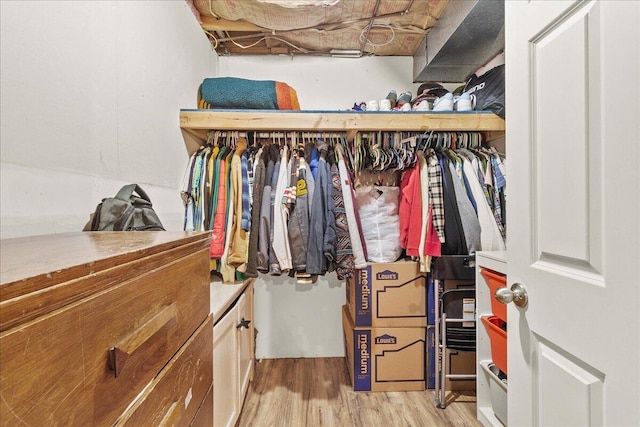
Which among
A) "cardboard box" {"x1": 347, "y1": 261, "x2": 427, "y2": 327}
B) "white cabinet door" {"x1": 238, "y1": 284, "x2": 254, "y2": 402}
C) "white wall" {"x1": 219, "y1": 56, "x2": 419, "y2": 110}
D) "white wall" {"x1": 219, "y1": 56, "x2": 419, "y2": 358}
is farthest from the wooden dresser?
"white wall" {"x1": 219, "y1": 56, "x2": 419, "y2": 110}

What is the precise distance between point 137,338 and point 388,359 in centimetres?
178

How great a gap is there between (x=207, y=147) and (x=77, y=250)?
1.48m

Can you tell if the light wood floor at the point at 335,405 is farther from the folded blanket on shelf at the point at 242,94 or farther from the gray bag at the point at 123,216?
the folded blanket on shelf at the point at 242,94

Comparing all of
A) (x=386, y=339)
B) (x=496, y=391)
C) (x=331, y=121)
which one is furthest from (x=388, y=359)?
(x=331, y=121)

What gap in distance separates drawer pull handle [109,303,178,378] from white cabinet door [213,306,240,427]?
25.4 inches

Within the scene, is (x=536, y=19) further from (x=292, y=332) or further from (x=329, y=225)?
(x=292, y=332)

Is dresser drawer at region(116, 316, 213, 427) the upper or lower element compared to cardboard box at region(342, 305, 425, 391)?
upper

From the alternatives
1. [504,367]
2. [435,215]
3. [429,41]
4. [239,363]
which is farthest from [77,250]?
[429,41]

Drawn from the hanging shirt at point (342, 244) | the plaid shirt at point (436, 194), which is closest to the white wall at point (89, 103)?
the hanging shirt at point (342, 244)

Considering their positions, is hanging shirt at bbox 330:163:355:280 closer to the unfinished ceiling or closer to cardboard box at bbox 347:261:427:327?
cardboard box at bbox 347:261:427:327

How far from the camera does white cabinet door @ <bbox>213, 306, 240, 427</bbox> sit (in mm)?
1130

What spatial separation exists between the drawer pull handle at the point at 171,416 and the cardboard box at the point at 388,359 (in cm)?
146

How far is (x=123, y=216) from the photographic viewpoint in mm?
900

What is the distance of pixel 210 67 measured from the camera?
2.14 metres
